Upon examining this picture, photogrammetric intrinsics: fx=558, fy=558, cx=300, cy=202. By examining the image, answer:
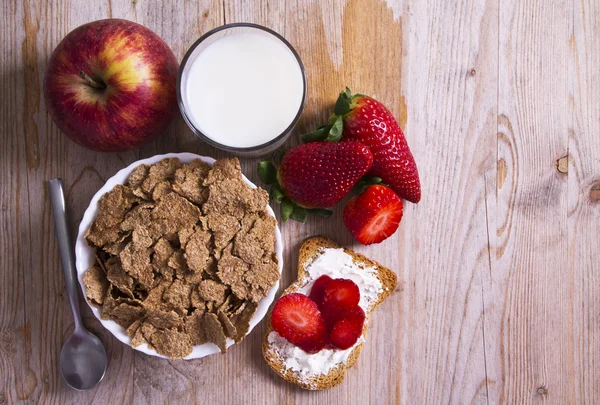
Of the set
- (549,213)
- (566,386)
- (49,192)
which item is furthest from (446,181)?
(49,192)

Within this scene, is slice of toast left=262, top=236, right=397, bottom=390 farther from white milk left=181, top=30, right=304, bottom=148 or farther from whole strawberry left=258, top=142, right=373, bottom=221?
white milk left=181, top=30, right=304, bottom=148

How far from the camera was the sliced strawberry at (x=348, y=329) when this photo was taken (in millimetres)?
1002

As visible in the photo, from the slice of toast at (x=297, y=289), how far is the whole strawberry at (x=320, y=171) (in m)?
0.09

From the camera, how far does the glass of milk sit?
915 millimetres

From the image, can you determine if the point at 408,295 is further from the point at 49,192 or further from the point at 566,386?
the point at 49,192

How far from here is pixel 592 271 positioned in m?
1.13

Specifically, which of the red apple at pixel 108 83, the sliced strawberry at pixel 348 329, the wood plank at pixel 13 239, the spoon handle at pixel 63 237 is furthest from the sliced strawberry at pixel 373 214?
the wood plank at pixel 13 239

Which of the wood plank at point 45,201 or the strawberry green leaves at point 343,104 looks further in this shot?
the wood plank at point 45,201

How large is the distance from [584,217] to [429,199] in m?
0.32

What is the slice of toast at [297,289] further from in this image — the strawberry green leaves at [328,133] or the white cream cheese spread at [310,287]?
the strawberry green leaves at [328,133]

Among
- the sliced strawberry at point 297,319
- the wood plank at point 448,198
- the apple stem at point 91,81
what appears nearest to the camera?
the apple stem at point 91,81

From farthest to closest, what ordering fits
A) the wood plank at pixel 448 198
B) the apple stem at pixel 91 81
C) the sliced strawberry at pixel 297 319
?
the wood plank at pixel 448 198, the sliced strawberry at pixel 297 319, the apple stem at pixel 91 81

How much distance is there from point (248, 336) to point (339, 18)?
0.65 metres

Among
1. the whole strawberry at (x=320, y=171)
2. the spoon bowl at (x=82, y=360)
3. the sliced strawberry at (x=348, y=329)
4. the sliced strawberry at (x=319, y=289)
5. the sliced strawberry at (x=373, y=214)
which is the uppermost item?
the whole strawberry at (x=320, y=171)
